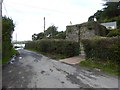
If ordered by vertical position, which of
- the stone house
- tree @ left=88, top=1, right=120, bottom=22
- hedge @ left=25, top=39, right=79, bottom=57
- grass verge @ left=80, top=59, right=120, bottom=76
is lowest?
grass verge @ left=80, top=59, right=120, bottom=76

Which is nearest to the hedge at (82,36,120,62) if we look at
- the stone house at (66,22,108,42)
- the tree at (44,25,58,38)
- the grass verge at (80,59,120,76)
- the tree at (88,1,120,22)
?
the grass verge at (80,59,120,76)

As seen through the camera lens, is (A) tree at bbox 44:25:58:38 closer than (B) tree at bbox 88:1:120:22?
No

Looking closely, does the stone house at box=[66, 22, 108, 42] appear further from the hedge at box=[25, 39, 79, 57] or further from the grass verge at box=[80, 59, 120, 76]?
the grass verge at box=[80, 59, 120, 76]

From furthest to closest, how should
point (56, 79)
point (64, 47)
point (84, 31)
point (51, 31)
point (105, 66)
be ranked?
point (51, 31), point (84, 31), point (64, 47), point (105, 66), point (56, 79)

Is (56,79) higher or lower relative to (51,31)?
lower

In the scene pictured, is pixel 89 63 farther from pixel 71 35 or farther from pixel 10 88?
pixel 71 35

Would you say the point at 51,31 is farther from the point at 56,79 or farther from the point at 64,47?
the point at 56,79

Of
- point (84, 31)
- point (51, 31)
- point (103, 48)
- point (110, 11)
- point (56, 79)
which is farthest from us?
point (51, 31)

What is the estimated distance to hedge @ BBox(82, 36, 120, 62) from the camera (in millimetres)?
19406

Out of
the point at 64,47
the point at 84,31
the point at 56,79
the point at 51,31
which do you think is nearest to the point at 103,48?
the point at 56,79

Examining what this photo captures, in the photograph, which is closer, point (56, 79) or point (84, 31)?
point (56, 79)

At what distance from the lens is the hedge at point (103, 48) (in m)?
19.4

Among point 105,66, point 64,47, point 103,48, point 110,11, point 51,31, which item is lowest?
point 105,66

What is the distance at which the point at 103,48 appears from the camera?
22.2 meters
